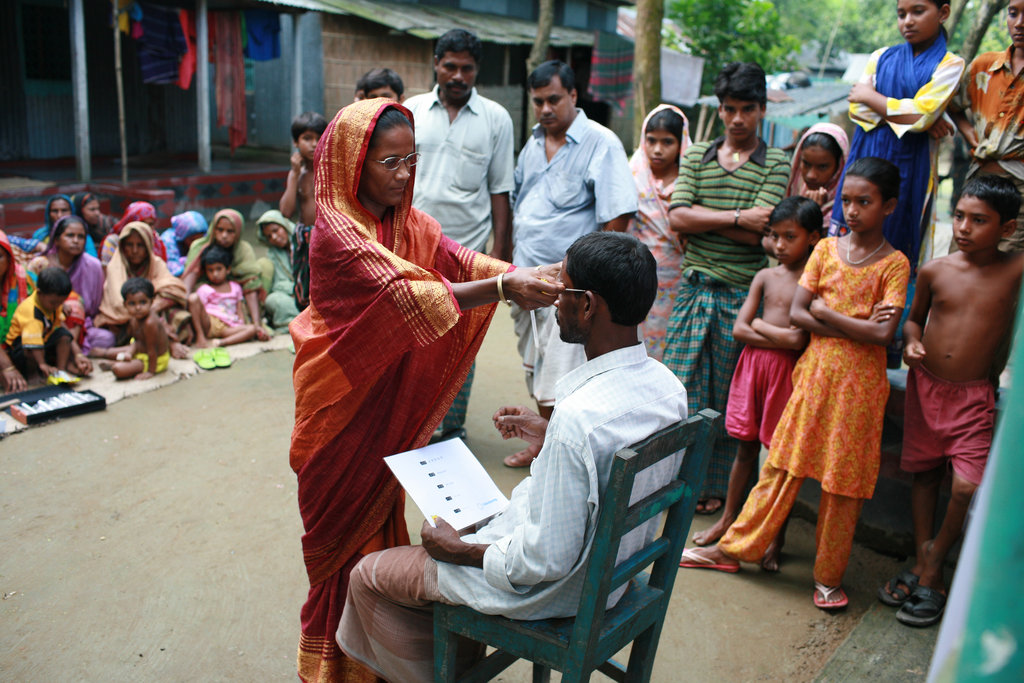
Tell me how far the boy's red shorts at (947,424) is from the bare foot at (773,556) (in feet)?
2.12

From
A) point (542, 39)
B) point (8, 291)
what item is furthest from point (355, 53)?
point (8, 291)

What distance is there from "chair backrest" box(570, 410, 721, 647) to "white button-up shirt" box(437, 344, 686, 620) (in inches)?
1.7

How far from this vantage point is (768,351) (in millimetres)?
3672

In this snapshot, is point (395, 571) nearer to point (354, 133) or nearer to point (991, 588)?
point (354, 133)

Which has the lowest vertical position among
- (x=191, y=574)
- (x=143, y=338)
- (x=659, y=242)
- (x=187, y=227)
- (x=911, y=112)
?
(x=191, y=574)

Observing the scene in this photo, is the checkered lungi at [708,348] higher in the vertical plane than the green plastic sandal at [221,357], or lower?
higher

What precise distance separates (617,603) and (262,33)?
11.6 meters

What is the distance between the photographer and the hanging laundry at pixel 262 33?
11633 millimetres

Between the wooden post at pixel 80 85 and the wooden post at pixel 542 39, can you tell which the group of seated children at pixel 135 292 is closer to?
the wooden post at pixel 80 85

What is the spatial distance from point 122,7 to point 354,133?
30.6 feet

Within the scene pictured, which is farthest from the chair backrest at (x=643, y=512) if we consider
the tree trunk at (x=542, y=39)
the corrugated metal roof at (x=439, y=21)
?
the corrugated metal roof at (x=439, y=21)

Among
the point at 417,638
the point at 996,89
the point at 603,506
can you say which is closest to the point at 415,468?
the point at 417,638

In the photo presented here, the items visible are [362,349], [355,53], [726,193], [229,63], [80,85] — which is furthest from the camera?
[355,53]

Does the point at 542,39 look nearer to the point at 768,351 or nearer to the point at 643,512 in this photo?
the point at 768,351
